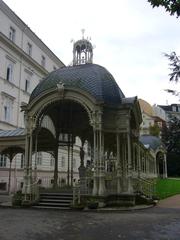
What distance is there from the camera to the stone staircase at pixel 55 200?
16.4 m

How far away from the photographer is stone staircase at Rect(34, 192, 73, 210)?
16.4 m

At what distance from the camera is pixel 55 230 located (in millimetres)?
10281

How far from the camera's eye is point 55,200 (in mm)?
17047

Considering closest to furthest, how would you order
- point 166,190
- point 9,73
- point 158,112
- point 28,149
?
point 28,149 < point 166,190 < point 9,73 < point 158,112

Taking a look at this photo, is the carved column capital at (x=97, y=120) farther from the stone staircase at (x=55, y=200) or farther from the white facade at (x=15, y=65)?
the white facade at (x=15, y=65)

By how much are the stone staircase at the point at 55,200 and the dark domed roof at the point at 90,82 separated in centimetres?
508

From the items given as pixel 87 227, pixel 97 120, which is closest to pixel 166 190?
pixel 97 120

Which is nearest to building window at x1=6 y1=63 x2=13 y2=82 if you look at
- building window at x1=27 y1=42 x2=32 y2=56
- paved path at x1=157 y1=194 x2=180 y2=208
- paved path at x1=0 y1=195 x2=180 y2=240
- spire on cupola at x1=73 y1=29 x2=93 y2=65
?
building window at x1=27 y1=42 x2=32 y2=56

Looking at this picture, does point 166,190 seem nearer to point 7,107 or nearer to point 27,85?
point 7,107

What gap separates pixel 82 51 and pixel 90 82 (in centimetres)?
533

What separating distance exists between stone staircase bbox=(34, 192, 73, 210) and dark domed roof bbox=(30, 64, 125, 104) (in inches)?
200

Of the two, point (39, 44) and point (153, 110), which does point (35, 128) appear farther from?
point (153, 110)

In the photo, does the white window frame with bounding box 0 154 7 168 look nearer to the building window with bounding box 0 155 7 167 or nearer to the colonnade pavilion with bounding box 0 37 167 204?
the building window with bounding box 0 155 7 167

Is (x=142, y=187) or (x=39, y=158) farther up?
(x=39, y=158)
